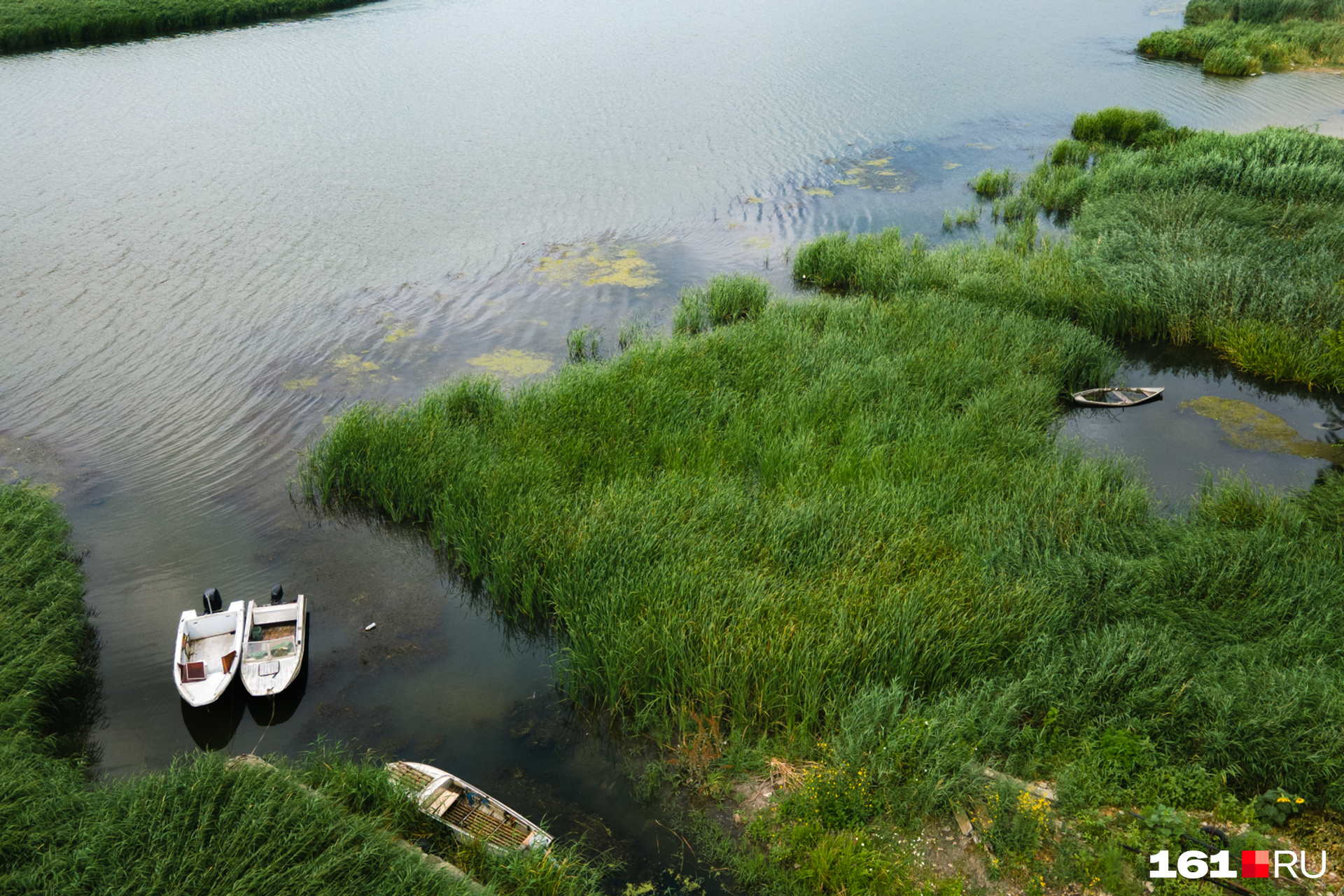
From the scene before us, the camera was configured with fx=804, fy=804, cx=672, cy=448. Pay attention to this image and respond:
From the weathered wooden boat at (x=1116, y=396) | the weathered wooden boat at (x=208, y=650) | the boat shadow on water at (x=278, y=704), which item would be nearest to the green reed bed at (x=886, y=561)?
the weathered wooden boat at (x=1116, y=396)

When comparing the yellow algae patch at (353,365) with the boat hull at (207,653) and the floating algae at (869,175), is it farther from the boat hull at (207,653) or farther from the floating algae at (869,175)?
the floating algae at (869,175)

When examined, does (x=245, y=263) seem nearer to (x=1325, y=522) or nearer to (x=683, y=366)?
(x=683, y=366)

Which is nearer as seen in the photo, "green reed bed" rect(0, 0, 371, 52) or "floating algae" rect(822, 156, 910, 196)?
"floating algae" rect(822, 156, 910, 196)

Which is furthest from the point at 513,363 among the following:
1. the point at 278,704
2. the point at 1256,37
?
the point at 1256,37

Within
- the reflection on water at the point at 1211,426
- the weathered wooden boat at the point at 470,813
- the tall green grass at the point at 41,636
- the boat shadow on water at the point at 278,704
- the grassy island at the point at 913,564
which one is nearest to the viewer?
the grassy island at the point at 913,564

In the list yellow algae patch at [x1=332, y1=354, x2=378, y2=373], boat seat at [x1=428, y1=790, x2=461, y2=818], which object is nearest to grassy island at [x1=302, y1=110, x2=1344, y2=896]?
boat seat at [x1=428, y1=790, x2=461, y2=818]

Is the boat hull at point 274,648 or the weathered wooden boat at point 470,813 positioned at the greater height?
the boat hull at point 274,648

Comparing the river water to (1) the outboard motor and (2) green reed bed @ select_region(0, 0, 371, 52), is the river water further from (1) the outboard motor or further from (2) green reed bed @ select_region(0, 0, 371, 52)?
(2) green reed bed @ select_region(0, 0, 371, 52)
